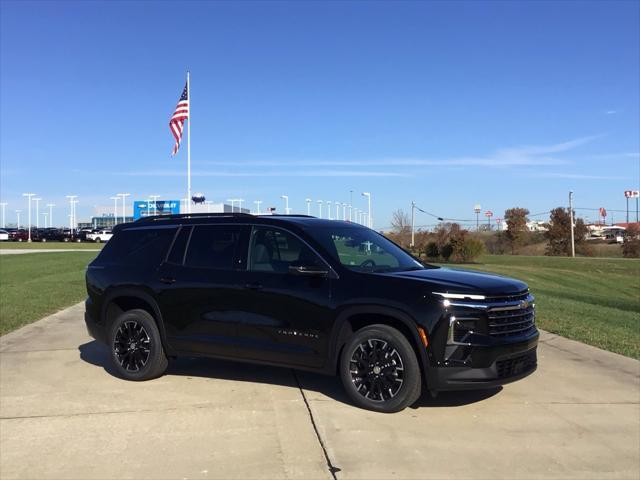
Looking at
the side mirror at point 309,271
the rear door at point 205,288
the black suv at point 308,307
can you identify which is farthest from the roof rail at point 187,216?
the side mirror at point 309,271

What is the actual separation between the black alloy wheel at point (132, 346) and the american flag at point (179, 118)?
61.8 ft

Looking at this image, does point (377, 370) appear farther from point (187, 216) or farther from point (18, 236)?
point (18, 236)

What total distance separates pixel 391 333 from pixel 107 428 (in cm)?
258

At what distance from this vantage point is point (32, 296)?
14.0 metres

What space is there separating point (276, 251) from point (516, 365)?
254 centimetres

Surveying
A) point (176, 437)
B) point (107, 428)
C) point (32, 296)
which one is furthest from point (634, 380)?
point (32, 296)

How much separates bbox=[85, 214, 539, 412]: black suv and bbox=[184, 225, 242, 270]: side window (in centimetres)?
1

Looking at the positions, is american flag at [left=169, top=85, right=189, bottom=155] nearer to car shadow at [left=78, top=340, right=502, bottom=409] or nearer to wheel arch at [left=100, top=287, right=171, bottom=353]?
car shadow at [left=78, top=340, right=502, bottom=409]

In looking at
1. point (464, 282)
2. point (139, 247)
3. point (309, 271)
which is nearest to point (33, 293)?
point (139, 247)

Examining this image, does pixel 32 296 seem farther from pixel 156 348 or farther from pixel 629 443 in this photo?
pixel 629 443

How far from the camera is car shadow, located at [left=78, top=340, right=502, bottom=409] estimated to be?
5855 mm

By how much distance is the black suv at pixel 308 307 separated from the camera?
16.6ft

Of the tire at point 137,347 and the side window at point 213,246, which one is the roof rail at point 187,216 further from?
the tire at point 137,347

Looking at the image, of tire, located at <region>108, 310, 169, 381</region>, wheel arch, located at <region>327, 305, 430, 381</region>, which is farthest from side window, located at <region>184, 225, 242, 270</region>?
wheel arch, located at <region>327, 305, 430, 381</region>
